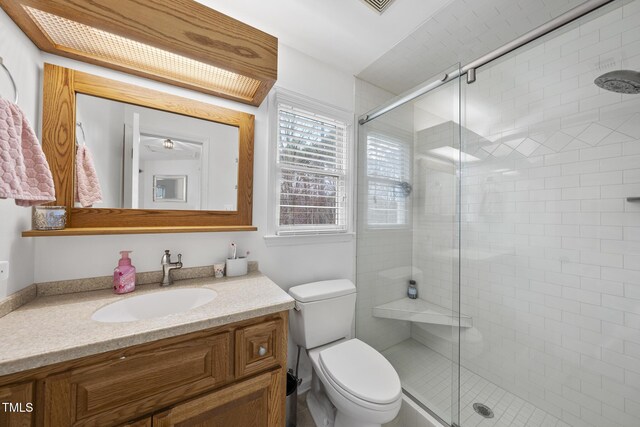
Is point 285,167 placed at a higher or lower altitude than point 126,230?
higher

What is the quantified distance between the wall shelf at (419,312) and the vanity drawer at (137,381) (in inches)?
53.7

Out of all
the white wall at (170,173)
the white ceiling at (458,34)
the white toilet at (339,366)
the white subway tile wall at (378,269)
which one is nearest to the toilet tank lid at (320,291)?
the white toilet at (339,366)

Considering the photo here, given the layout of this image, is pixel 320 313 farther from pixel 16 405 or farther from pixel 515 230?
pixel 515 230

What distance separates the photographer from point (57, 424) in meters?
0.64

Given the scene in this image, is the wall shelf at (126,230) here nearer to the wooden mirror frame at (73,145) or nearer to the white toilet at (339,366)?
the wooden mirror frame at (73,145)

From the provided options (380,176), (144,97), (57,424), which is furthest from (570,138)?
(57,424)

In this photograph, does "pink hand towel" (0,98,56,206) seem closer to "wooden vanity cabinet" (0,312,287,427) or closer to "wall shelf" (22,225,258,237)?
"wall shelf" (22,225,258,237)

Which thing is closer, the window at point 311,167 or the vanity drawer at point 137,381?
the vanity drawer at point 137,381

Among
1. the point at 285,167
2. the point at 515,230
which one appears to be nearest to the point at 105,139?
the point at 285,167

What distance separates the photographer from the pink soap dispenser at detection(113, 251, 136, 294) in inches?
41.6

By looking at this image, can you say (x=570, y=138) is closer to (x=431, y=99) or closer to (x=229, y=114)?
(x=431, y=99)

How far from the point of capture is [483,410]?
1439 mm

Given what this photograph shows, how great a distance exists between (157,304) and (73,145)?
83cm

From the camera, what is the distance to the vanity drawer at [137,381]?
651 millimetres
